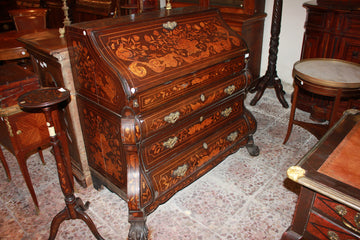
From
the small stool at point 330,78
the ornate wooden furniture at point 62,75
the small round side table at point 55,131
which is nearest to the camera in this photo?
the small round side table at point 55,131

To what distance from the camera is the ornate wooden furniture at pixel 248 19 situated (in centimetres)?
376

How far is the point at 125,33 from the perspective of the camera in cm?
193

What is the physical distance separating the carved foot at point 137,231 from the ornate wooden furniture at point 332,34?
2670mm

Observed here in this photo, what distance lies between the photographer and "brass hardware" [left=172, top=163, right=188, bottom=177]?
2172 millimetres

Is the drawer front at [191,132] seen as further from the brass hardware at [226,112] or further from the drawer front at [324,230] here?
the drawer front at [324,230]

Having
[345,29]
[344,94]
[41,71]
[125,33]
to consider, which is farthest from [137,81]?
[345,29]

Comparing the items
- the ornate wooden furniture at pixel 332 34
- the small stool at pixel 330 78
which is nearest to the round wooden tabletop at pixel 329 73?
the small stool at pixel 330 78

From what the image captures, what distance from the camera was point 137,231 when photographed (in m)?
1.98

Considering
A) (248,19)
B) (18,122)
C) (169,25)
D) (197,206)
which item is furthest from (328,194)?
(248,19)

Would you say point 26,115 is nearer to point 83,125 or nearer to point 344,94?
point 83,125

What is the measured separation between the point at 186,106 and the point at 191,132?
0.27 m

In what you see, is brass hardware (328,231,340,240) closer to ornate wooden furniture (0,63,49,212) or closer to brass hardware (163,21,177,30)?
brass hardware (163,21,177,30)

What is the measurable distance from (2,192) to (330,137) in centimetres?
274

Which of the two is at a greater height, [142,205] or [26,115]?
[26,115]
